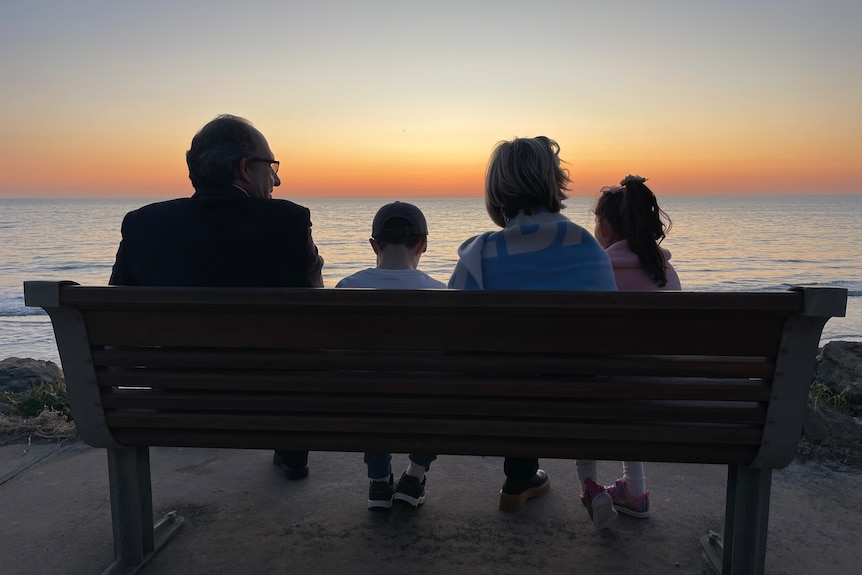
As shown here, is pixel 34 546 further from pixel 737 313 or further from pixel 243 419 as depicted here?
pixel 737 313

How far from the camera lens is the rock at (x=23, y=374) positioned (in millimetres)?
6383

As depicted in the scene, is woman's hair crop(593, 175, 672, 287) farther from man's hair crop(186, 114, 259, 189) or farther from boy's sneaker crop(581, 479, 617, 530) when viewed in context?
man's hair crop(186, 114, 259, 189)

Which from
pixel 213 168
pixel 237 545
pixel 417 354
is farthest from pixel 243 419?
pixel 213 168

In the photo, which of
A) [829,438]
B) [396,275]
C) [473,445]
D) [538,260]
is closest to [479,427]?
[473,445]

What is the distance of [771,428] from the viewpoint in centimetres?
209

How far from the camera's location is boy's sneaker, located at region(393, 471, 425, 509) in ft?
10.0

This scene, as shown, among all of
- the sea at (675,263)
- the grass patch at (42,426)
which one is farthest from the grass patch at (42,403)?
the sea at (675,263)

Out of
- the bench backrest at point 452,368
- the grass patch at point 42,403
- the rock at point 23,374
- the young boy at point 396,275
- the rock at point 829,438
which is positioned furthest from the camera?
the rock at point 23,374

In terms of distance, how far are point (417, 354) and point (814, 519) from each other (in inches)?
80.8

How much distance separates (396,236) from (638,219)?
1072 millimetres

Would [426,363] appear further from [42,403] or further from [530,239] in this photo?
[42,403]

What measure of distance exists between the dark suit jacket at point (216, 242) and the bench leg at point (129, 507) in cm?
65

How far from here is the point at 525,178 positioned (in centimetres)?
259

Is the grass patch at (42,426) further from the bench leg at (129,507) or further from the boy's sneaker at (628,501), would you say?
the boy's sneaker at (628,501)
